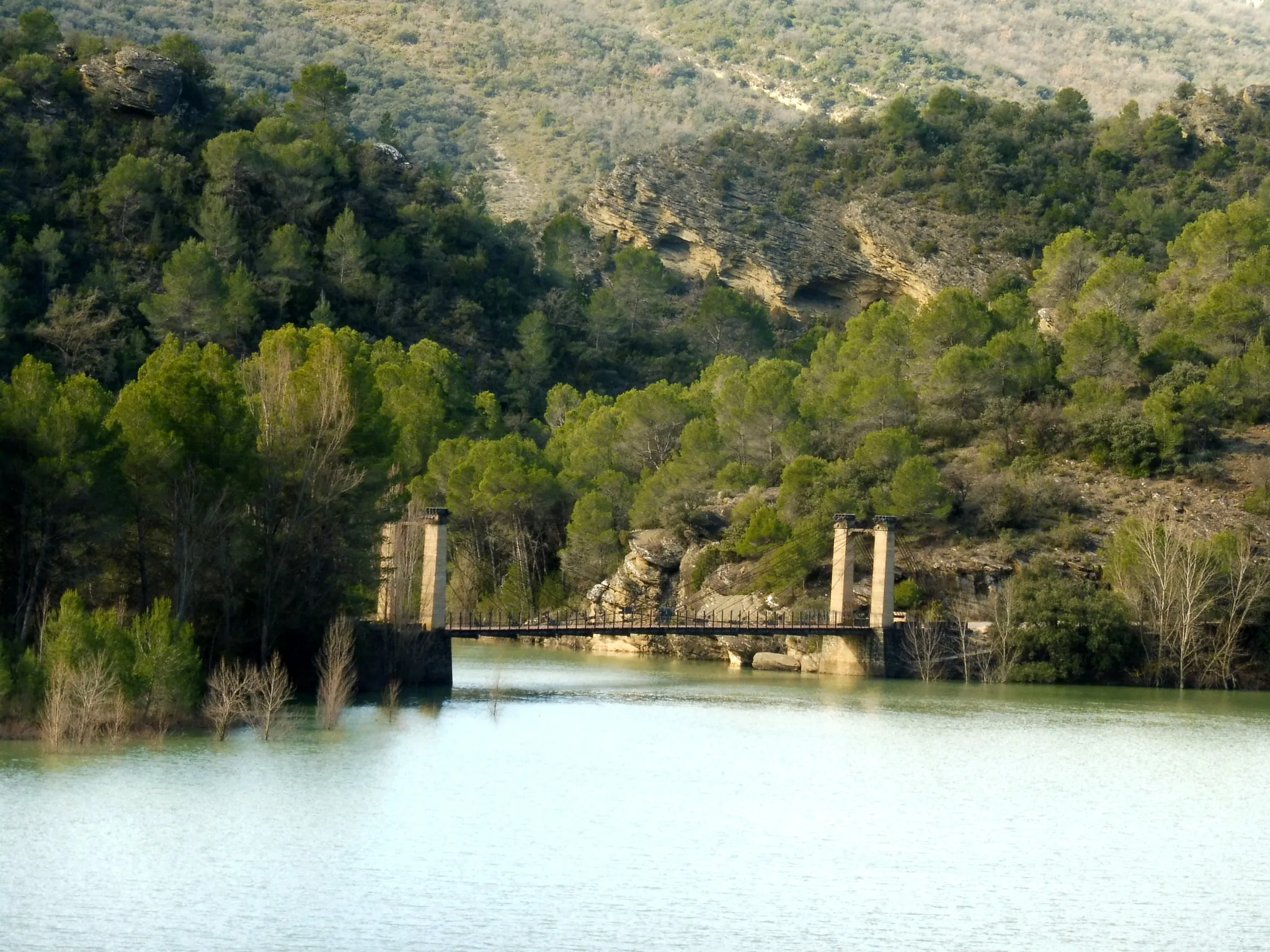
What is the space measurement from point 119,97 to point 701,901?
202ft

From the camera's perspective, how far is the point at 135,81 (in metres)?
76.7

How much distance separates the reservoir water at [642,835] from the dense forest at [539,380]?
446 cm

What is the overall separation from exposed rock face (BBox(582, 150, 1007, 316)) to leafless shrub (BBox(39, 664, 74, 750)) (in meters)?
62.0

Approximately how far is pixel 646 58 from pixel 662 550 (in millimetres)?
115347

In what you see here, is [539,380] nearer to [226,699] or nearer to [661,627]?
[661,627]

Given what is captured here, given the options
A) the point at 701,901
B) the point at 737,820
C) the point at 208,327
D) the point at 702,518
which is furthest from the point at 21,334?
the point at 701,901

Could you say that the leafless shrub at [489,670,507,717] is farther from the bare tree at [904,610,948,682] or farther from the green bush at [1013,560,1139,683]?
the green bush at [1013,560,1139,683]

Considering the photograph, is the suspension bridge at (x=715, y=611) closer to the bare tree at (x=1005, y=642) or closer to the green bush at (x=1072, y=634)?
the bare tree at (x=1005, y=642)

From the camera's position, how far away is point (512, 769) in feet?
98.4

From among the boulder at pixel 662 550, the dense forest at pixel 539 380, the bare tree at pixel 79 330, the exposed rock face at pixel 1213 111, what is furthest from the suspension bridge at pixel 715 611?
the exposed rock face at pixel 1213 111

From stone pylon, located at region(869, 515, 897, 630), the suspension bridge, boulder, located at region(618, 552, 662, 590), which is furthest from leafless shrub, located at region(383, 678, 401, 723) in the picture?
boulder, located at region(618, 552, 662, 590)

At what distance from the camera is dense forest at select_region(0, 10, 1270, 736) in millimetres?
35500

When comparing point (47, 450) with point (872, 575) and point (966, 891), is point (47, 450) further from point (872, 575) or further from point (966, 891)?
point (872, 575)

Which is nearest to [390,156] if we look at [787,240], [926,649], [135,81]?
[135,81]
